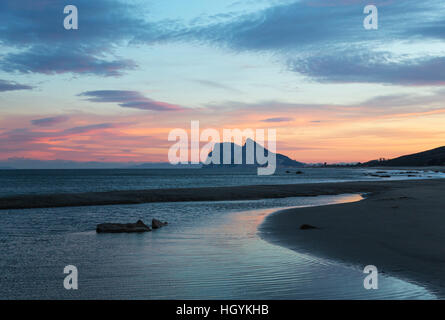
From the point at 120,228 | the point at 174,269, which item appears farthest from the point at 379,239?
the point at 120,228

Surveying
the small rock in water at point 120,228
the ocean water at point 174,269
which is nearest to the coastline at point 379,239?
the ocean water at point 174,269

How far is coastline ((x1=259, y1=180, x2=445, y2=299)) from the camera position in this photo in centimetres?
1089

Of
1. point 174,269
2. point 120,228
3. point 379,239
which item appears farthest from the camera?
point 120,228

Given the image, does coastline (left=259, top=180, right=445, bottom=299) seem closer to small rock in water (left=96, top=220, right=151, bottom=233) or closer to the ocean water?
the ocean water

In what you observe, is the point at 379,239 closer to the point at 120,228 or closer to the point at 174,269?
the point at 174,269

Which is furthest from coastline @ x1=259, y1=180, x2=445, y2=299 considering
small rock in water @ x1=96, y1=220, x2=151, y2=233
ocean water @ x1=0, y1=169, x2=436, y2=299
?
small rock in water @ x1=96, y1=220, x2=151, y2=233

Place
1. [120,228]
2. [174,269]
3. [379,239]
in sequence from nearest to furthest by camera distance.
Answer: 1. [174,269]
2. [379,239]
3. [120,228]

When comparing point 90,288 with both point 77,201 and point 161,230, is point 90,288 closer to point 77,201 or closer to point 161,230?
point 161,230

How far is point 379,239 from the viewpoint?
1536 centimetres

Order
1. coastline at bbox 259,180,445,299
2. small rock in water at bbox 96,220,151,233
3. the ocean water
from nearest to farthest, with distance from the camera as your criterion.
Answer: the ocean water
coastline at bbox 259,180,445,299
small rock in water at bbox 96,220,151,233

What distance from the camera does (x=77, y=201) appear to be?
37469mm

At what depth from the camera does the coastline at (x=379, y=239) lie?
35.7 ft

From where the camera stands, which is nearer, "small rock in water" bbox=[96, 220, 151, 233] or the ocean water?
the ocean water
